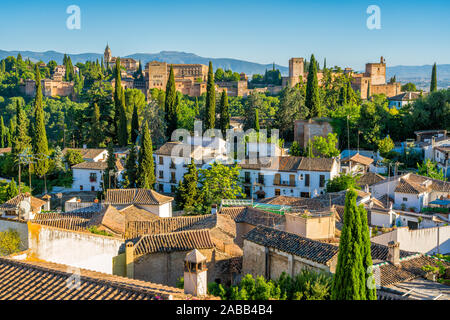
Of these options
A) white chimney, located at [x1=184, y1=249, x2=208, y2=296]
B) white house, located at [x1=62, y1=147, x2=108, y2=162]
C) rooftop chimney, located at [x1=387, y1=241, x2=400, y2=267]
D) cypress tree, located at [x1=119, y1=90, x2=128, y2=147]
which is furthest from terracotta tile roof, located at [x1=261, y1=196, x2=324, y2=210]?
cypress tree, located at [x1=119, y1=90, x2=128, y2=147]

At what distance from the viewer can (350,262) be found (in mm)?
7590

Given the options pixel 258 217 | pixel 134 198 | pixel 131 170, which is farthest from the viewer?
pixel 131 170

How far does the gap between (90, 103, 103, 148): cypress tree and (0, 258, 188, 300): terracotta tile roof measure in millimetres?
30885

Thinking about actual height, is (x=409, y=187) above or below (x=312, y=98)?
below

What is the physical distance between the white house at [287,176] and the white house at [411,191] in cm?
371

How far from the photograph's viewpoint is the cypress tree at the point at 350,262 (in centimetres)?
754

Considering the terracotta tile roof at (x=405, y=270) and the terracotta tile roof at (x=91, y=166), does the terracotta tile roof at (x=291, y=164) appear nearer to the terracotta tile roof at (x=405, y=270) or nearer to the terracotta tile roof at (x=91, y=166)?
the terracotta tile roof at (x=91, y=166)

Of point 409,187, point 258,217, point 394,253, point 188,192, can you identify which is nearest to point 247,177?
point 188,192

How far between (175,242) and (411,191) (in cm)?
1340

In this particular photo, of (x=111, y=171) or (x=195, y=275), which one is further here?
(x=111, y=171)

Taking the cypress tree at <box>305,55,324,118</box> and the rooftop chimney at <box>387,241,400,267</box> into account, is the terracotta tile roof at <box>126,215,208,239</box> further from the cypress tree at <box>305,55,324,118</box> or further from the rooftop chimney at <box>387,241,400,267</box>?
→ the cypress tree at <box>305,55,324,118</box>

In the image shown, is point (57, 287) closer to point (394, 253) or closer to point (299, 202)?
point (394, 253)

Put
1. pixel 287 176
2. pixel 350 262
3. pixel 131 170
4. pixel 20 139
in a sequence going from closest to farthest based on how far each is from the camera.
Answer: pixel 350 262 → pixel 287 176 → pixel 131 170 → pixel 20 139
